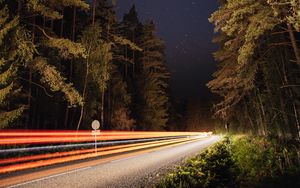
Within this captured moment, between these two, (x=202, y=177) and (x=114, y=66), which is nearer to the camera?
(x=202, y=177)

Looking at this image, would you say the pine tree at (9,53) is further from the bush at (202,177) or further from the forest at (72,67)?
the bush at (202,177)

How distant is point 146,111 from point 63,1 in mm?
32942

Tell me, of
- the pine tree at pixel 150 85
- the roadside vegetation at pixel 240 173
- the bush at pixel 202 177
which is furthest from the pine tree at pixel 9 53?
the pine tree at pixel 150 85

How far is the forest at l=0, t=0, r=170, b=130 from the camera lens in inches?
639

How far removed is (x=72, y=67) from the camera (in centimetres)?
3362

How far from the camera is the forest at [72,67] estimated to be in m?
16.2

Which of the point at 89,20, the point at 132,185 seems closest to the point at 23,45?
the point at 132,185

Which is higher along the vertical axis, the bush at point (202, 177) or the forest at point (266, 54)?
the forest at point (266, 54)

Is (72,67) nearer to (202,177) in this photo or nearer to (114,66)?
(114,66)

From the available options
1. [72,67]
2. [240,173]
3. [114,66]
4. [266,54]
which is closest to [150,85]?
[114,66]

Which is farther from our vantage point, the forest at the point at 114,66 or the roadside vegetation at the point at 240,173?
the forest at the point at 114,66

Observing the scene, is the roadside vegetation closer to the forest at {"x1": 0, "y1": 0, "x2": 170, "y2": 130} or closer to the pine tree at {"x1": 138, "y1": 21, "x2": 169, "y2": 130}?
the forest at {"x1": 0, "y1": 0, "x2": 170, "y2": 130}

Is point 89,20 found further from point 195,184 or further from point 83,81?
point 195,184

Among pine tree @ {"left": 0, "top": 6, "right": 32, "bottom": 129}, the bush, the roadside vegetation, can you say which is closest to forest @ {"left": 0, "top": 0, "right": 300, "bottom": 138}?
pine tree @ {"left": 0, "top": 6, "right": 32, "bottom": 129}
